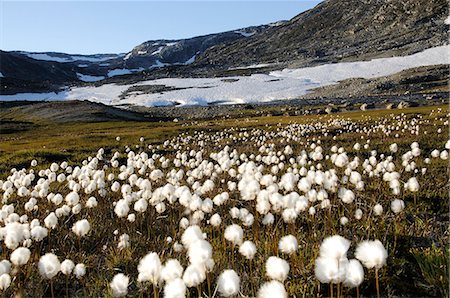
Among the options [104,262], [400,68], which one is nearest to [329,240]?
[104,262]

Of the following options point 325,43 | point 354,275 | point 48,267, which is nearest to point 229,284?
point 354,275

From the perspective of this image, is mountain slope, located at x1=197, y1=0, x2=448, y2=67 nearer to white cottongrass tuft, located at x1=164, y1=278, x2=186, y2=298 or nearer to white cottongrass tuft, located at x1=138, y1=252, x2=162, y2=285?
white cottongrass tuft, located at x1=138, y1=252, x2=162, y2=285

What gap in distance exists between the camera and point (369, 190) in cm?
895

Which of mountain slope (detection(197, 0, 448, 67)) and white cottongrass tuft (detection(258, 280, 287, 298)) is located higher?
mountain slope (detection(197, 0, 448, 67))

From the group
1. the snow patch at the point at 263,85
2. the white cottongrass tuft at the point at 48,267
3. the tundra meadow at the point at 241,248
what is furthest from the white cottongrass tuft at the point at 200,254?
the snow patch at the point at 263,85

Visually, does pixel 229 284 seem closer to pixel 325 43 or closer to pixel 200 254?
pixel 200 254

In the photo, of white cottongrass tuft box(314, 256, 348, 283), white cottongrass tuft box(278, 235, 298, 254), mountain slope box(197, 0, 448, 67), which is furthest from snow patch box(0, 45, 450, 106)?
white cottongrass tuft box(314, 256, 348, 283)

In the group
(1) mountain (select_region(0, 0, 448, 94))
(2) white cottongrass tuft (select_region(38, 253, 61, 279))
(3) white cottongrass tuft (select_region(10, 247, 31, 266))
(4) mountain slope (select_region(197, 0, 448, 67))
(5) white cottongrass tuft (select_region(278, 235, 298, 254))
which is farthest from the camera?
(1) mountain (select_region(0, 0, 448, 94))

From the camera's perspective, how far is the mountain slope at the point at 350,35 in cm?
13225

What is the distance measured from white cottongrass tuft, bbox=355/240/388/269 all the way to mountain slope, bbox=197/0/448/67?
5052 inches

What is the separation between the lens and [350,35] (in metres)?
161

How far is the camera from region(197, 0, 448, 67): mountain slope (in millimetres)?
132250

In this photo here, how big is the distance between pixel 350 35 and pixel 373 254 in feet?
561

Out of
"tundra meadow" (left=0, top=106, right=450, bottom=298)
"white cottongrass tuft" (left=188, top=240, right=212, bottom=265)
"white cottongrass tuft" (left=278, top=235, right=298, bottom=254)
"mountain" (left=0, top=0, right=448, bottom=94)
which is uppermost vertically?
"mountain" (left=0, top=0, right=448, bottom=94)
